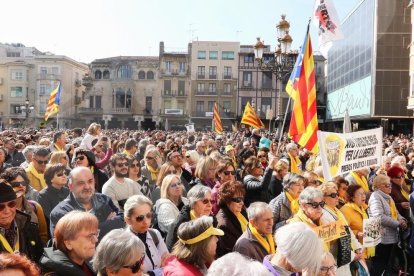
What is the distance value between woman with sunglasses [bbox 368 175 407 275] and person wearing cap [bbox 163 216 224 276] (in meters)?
3.38

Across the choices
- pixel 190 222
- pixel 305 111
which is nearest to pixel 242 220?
pixel 190 222

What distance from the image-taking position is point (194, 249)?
11.8 ft

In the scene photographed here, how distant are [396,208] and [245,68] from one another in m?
53.6

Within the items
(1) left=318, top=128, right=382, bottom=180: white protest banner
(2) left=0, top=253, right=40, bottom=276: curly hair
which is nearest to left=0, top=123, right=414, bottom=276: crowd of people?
(2) left=0, top=253, right=40, bottom=276: curly hair

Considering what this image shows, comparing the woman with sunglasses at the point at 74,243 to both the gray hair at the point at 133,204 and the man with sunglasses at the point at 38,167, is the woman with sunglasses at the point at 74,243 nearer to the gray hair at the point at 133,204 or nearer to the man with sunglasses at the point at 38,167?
the gray hair at the point at 133,204

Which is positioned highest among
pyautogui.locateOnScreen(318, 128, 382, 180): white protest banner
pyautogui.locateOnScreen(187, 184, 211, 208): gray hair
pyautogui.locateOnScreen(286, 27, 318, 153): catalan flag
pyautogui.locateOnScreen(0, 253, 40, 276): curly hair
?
pyautogui.locateOnScreen(286, 27, 318, 153): catalan flag

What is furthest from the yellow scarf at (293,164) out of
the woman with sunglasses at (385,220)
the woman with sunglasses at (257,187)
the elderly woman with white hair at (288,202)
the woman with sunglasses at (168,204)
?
the woman with sunglasses at (168,204)

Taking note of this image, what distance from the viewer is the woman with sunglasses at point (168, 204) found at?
16.8 feet

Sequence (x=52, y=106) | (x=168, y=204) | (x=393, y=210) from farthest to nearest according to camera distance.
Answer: (x=52, y=106)
(x=393, y=210)
(x=168, y=204)

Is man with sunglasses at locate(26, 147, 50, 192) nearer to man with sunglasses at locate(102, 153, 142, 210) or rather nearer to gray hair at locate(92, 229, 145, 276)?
man with sunglasses at locate(102, 153, 142, 210)

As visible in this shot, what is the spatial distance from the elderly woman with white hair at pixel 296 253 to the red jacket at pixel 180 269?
521 millimetres

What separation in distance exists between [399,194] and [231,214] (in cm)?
337

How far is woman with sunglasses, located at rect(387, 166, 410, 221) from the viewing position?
714cm

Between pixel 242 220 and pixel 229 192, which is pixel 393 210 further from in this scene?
pixel 229 192
